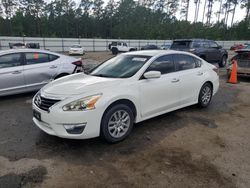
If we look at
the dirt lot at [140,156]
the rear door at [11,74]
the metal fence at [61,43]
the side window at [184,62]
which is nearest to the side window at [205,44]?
the side window at [184,62]

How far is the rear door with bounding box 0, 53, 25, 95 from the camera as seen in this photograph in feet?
19.6

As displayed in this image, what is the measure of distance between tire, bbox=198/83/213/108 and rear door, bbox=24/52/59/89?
4.27 metres

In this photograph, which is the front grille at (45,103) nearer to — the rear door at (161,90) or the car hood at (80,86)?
the car hood at (80,86)

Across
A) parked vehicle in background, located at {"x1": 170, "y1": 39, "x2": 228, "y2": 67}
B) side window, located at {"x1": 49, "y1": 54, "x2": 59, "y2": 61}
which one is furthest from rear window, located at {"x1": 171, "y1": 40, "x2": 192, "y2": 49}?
side window, located at {"x1": 49, "y1": 54, "x2": 59, "y2": 61}

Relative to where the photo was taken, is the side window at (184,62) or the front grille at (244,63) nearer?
the side window at (184,62)

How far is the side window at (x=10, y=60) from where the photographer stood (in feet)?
19.8

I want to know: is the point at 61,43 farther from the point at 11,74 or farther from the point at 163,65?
the point at 163,65

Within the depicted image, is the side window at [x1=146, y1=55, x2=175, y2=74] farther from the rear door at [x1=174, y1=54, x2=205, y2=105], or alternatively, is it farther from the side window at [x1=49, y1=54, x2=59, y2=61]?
the side window at [x1=49, y1=54, x2=59, y2=61]

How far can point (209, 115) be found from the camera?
530cm

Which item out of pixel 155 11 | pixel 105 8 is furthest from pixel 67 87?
pixel 105 8

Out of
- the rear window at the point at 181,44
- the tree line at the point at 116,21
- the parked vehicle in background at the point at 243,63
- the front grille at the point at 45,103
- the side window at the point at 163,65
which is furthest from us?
the tree line at the point at 116,21

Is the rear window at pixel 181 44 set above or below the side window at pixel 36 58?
above

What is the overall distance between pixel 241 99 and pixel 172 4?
67.4 metres

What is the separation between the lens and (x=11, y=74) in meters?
6.03
